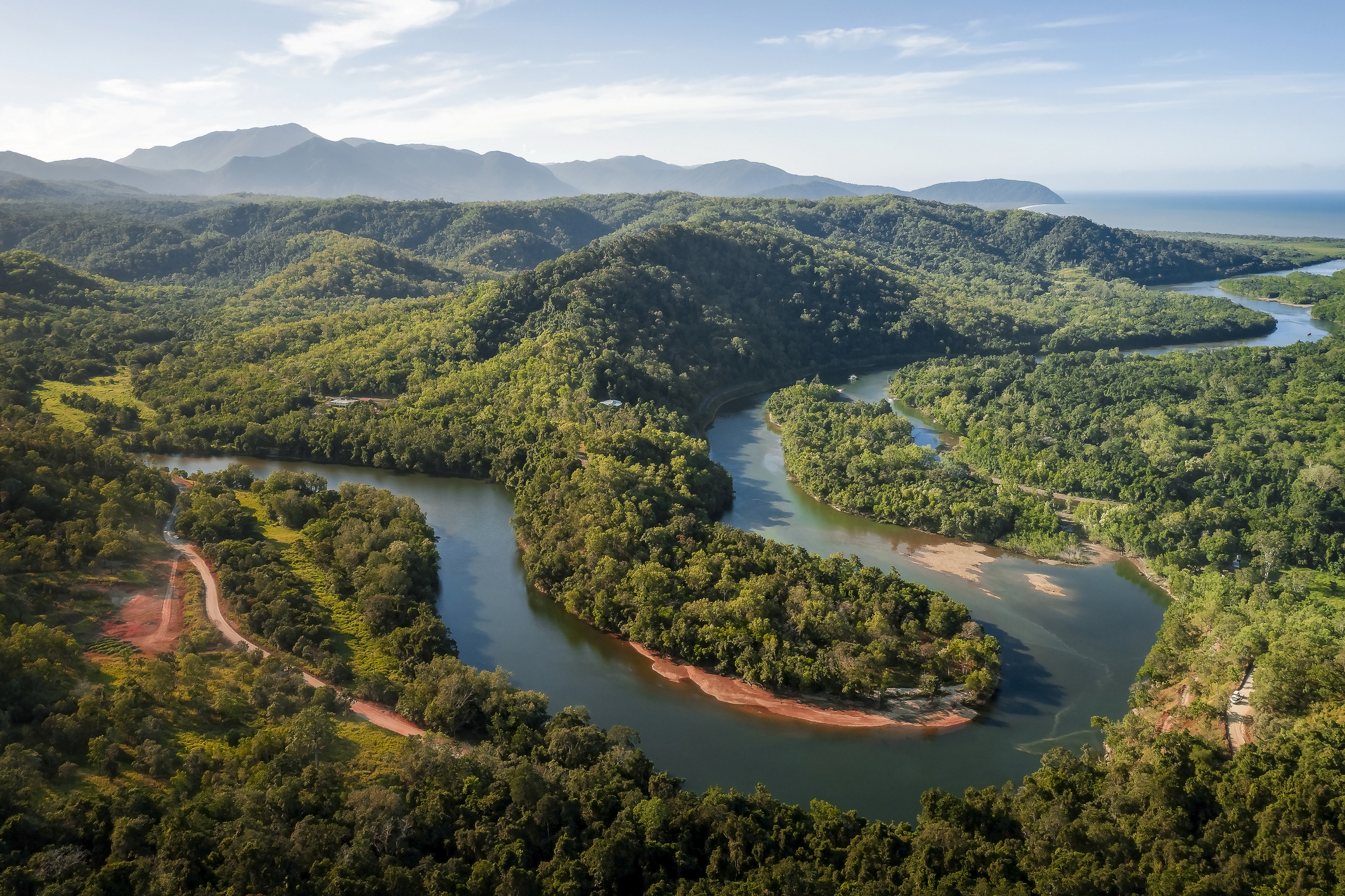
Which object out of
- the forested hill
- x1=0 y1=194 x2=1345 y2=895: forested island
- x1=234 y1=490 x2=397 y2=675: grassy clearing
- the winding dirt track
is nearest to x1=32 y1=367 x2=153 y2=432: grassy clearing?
x1=0 y1=194 x2=1345 y2=895: forested island

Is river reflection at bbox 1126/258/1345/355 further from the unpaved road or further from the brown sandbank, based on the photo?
the unpaved road

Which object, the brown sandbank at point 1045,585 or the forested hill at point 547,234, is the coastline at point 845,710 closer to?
the brown sandbank at point 1045,585

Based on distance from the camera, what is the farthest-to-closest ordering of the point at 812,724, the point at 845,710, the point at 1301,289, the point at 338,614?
the point at 1301,289, the point at 338,614, the point at 845,710, the point at 812,724

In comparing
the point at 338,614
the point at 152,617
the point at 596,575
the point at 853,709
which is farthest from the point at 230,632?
the point at 853,709

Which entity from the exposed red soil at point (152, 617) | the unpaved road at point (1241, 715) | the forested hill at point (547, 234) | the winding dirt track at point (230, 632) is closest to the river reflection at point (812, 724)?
the unpaved road at point (1241, 715)

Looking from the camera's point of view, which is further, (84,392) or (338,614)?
(84,392)

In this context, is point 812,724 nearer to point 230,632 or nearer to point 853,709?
point 853,709

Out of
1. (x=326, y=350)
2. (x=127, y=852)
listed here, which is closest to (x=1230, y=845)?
(x=127, y=852)
